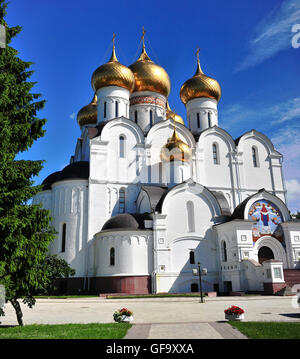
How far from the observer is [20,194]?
26.8ft

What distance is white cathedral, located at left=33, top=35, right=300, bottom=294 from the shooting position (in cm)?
2164

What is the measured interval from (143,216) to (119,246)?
2746 mm

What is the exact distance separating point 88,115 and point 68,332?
2818cm

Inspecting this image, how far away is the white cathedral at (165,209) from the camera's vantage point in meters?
21.6

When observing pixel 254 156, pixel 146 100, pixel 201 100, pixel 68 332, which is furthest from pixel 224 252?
pixel 68 332

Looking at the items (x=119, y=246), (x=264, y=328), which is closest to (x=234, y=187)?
(x=119, y=246)

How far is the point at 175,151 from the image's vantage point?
83.6ft

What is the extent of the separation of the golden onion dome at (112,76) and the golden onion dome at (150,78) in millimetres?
1869

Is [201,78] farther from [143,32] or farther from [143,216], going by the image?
[143,216]

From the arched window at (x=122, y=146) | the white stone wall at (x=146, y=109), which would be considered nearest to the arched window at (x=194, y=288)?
the arched window at (x=122, y=146)

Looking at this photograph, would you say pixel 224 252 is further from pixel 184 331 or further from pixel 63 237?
pixel 184 331

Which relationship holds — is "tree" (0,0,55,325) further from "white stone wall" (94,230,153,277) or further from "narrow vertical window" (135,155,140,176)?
"narrow vertical window" (135,155,140,176)

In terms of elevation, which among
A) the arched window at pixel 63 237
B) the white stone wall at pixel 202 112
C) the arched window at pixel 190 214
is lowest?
the arched window at pixel 63 237

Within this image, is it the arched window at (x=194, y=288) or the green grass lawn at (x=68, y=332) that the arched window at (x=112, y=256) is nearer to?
the arched window at (x=194, y=288)
